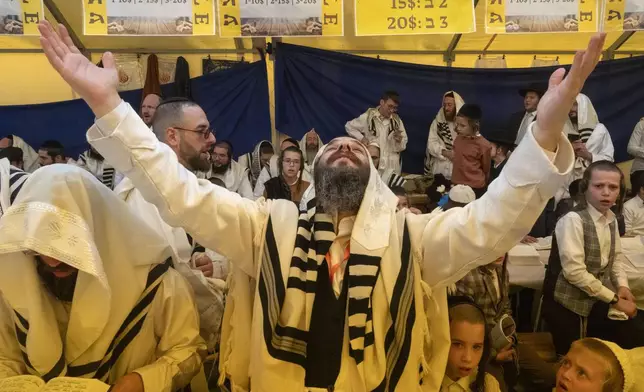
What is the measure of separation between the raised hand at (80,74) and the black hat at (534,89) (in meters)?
5.32

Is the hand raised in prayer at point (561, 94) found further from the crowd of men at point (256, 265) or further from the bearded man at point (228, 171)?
the bearded man at point (228, 171)

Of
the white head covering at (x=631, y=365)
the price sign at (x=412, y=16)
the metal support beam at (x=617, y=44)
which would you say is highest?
the metal support beam at (x=617, y=44)

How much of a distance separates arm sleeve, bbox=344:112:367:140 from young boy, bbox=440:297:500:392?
14.1 feet

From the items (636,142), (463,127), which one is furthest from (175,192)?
(636,142)

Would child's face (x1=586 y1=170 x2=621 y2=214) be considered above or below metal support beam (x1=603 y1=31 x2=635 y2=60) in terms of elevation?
below

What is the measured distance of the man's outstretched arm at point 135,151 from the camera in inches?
59.1

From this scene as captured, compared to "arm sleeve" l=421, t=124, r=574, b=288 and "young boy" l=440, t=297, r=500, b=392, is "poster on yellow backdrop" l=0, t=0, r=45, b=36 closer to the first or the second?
"arm sleeve" l=421, t=124, r=574, b=288

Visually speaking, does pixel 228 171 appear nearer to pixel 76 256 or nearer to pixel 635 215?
pixel 635 215

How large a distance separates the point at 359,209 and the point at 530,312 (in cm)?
262

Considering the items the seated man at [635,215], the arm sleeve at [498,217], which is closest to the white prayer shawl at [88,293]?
the arm sleeve at [498,217]

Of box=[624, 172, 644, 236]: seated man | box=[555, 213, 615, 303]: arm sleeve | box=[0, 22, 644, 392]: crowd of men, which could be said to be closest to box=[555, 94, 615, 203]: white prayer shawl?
box=[624, 172, 644, 236]: seated man

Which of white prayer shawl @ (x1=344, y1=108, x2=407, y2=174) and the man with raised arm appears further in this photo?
white prayer shawl @ (x1=344, y1=108, x2=407, y2=174)

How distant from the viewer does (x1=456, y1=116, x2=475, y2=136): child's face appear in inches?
214

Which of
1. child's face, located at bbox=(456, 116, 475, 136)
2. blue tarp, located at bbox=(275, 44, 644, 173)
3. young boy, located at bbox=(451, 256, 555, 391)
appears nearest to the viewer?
young boy, located at bbox=(451, 256, 555, 391)
